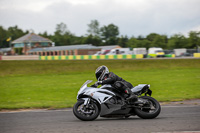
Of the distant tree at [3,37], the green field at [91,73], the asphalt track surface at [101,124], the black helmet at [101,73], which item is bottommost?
the green field at [91,73]

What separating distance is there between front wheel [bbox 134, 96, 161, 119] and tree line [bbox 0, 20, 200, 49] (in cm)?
7199

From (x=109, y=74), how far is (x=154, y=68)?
2524cm

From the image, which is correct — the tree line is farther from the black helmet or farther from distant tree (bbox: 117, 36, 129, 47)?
the black helmet

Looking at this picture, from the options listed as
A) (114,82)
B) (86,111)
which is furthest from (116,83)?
(86,111)

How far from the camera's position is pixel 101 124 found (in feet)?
24.1

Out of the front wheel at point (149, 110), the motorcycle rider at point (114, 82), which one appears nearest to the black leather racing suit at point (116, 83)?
the motorcycle rider at point (114, 82)

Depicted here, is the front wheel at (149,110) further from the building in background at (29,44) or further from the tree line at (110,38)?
the building in background at (29,44)

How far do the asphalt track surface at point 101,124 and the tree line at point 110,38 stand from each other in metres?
72.0

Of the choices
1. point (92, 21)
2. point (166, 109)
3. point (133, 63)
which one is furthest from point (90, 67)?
point (92, 21)

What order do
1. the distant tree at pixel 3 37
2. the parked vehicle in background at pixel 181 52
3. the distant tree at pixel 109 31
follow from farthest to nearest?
the distant tree at pixel 3 37, the distant tree at pixel 109 31, the parked vehicle in background at pixel 181 52

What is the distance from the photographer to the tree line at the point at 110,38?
8044 centimetres

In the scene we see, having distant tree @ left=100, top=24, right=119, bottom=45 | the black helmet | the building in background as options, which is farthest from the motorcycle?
distant tree @ left=100, top=24, right=119, bottom=45

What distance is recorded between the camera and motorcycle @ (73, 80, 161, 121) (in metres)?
7.78

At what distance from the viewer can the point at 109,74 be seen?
26.0ft
